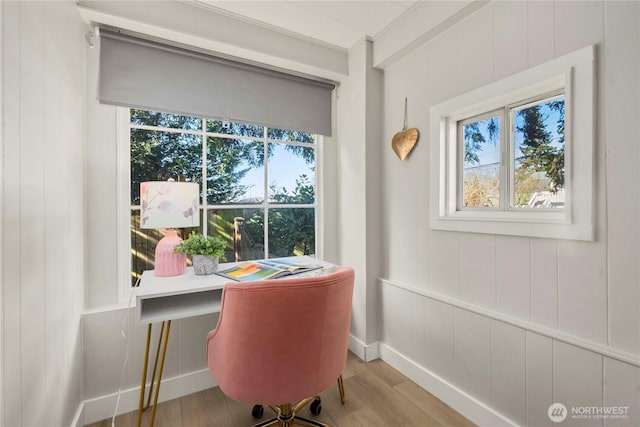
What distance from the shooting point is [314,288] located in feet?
3.69

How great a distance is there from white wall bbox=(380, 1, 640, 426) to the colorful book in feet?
2.57

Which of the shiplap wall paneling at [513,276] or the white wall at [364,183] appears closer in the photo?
the shiplap wall paneling at [513,276]

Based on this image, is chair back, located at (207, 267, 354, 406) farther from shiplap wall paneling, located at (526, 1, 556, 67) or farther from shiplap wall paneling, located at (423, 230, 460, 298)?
shiplap wall paneling, located at (526, 1, 556, 67)

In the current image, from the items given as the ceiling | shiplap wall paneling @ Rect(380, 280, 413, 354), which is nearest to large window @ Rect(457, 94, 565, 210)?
shiplap wall paneling @ Rect(380, 280, 413, 354)

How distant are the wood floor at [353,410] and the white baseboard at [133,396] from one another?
0.03 meters

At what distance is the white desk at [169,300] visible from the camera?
137cm

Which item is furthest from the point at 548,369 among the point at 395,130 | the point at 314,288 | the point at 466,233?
the point at 395,130

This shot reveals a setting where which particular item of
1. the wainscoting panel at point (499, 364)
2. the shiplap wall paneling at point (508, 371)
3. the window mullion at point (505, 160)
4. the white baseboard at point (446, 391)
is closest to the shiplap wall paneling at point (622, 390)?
the wainscoting panel at point (499, 364)

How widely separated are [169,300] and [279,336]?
2.65 feet

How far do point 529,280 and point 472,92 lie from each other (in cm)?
102

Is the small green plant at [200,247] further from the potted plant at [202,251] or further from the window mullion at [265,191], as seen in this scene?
the window mullion at [265,191]

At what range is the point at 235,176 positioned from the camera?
7.05 feet

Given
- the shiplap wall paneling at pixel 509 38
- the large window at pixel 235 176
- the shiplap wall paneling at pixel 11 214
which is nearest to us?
the shiplap wall paneling at pixel 11 214

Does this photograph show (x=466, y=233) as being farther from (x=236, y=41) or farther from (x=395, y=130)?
(x=236, y=41)
